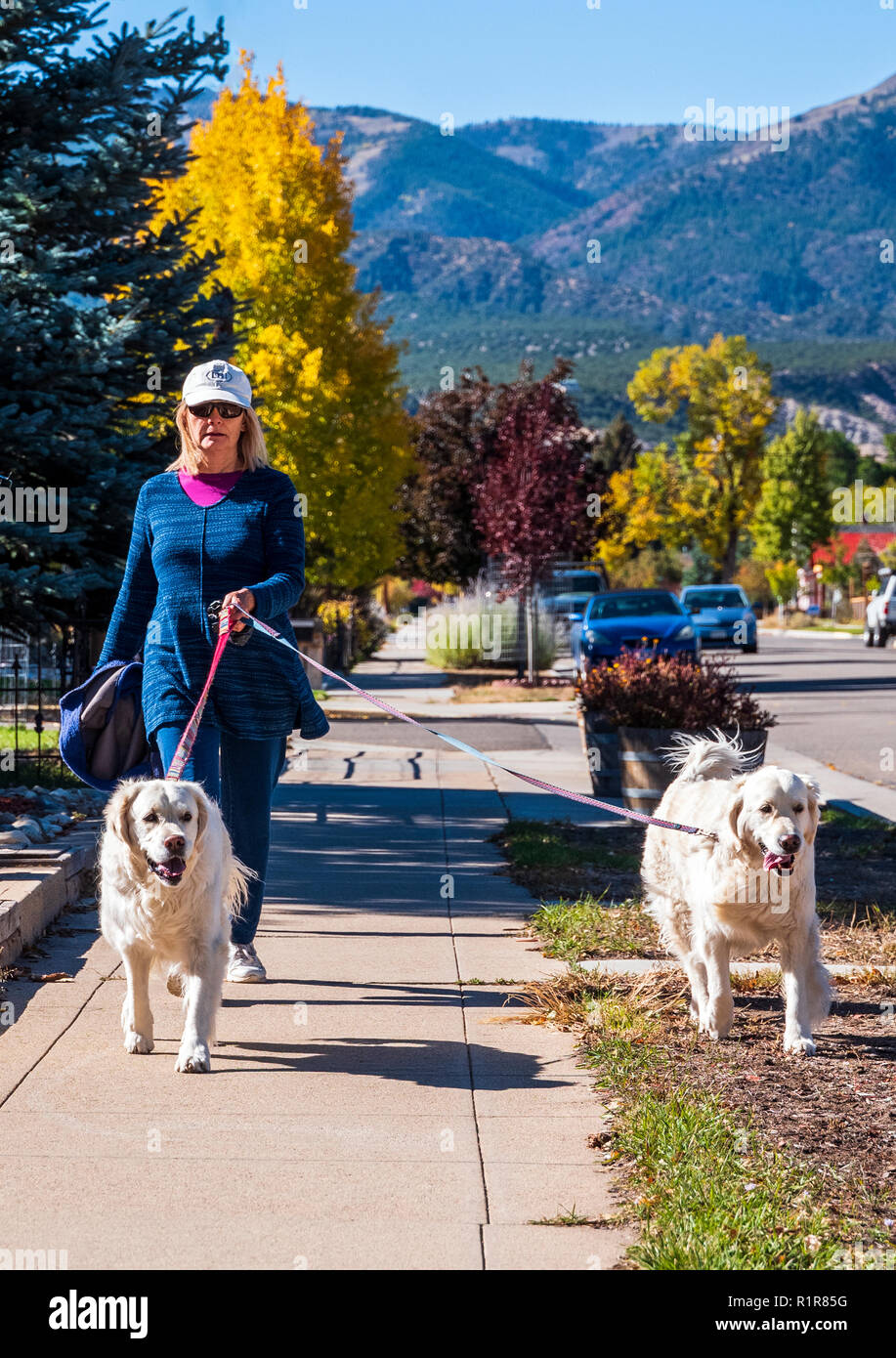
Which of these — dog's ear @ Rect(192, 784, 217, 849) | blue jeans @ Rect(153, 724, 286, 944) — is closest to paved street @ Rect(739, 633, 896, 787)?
blue jeans @ Rect(153, 724, 286, 944)

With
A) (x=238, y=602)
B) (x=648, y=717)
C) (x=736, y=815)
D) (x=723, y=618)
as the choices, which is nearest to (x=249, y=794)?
(x=238, y=602)

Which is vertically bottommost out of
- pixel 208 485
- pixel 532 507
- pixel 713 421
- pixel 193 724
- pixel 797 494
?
pixel 193 724

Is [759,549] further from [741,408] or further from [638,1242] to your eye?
[638,1242]

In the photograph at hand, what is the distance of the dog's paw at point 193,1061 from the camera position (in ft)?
15.6

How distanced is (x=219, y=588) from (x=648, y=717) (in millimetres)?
6012

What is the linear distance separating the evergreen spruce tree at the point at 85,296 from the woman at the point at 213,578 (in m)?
3.97

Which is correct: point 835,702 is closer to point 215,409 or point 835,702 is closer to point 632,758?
point 632,758

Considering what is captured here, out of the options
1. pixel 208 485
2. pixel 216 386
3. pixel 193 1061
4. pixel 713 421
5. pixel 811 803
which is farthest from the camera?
pixel 713 421

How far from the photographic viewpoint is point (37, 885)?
6625 millimetres

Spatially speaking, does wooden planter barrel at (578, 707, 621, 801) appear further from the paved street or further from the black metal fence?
the black metal fence

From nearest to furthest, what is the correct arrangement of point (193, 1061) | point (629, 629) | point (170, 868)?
point (170, 868) → point (193, 1061) → point (629, 629)

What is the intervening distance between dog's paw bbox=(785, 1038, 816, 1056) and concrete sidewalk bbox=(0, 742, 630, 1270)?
0.72 m

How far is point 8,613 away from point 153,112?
372cm
